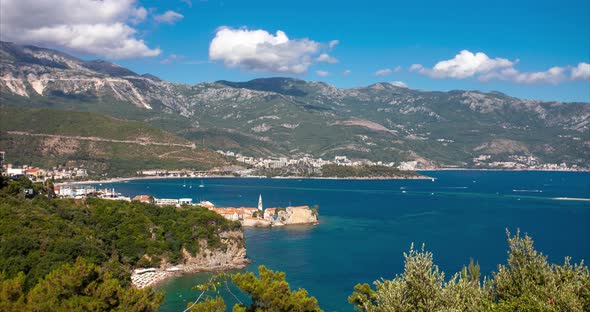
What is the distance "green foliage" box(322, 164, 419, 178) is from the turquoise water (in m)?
30.6

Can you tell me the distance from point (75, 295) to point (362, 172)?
13805 cm

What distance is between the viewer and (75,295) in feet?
57.3

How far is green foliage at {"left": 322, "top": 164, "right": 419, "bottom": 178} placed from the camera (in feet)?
498

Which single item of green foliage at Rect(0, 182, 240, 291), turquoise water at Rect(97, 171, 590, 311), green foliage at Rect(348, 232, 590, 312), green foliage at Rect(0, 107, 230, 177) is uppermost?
green foliage at Rect(0, 107, 230, 177)

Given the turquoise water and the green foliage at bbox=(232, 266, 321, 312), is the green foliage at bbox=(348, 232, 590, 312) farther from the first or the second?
the turquoise water

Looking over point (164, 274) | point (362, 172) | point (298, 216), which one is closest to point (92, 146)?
point (362, 172)

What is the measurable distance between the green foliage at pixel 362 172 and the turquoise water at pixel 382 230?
30.6 m

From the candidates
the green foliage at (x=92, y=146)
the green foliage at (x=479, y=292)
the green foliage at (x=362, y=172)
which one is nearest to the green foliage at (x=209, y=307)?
the green foliage at (x=479, y=292)

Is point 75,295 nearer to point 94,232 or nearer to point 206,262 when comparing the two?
point 94,232

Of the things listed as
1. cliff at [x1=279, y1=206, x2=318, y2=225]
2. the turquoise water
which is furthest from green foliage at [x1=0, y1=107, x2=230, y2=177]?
cliff at [x1=279, y1=206, x2=318, y2=225]

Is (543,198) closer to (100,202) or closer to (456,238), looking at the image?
(456,238)

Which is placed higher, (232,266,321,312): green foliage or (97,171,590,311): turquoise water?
(232,266,321,312): green foliage

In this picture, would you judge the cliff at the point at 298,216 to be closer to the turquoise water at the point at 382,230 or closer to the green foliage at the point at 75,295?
the turquoise water at the point at 382,230

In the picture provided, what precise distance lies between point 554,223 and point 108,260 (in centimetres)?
5740
